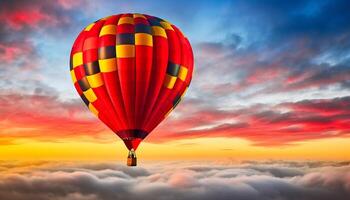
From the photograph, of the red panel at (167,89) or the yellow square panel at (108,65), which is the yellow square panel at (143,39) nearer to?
the red panel at (167,89)

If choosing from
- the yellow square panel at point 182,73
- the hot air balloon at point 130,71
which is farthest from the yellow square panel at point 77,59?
the yellow square panel at point 182,73

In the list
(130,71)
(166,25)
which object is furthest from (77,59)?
(166,25)

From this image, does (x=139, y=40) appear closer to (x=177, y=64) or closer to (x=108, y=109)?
Answer: (x=177, y=64)

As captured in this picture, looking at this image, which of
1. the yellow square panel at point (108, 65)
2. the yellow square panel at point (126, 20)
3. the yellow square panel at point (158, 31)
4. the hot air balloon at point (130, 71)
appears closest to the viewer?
the hot air balloon at point (130, 71)

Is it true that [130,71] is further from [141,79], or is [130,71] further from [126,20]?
[126,20]

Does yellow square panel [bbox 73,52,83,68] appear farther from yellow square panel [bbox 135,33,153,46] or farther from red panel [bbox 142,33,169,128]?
red panel [bbox 142,33,169,128]

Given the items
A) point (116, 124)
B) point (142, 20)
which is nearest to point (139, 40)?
point (142, 20)

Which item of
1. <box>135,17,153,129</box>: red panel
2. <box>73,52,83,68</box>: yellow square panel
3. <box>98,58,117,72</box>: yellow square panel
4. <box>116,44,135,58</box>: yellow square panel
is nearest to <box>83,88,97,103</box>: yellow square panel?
<box>98,58,117,72</box>: yellow square panel

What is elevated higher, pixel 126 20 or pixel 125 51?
pixel 126 20

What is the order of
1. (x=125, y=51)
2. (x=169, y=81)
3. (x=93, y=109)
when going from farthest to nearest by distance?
(x=93, y=109)
(x=169, y=81)
(x=125, y=51)
